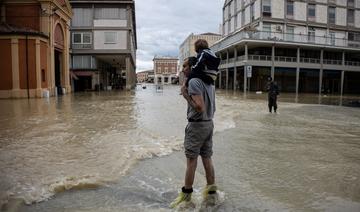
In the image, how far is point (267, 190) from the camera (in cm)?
515

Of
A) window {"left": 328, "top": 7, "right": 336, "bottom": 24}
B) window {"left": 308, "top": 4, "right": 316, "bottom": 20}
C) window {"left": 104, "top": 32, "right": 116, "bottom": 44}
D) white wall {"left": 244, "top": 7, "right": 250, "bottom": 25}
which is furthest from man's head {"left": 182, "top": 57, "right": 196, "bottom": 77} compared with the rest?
window {"left": 328, "top": 7, "right": 336, "bottom": 24}

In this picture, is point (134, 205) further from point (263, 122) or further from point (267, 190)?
point (263, 122)

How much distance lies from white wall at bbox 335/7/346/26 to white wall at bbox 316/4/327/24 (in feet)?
7.06

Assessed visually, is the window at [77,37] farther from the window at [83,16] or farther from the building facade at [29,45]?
the building facade at [29,45]

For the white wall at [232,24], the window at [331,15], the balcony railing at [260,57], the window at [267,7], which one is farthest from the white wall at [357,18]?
the white wall at [232,24]

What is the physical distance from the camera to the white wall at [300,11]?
50081 millimetres

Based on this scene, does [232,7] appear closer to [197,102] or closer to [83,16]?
[83,16]

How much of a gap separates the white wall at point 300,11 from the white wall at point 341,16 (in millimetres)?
5623

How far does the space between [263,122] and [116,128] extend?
17.0ft

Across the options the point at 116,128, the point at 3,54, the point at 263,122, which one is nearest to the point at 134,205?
the point at 116,128

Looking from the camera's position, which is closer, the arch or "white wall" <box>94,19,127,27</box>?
the arch

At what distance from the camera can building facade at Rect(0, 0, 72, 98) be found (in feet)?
88.9

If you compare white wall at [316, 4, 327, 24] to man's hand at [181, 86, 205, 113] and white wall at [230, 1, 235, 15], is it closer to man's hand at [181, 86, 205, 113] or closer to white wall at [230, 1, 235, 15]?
white wall at [230, 1, 235, 15]

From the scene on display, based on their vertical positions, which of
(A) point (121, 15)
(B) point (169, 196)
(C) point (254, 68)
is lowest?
(B) point (169, 196)
